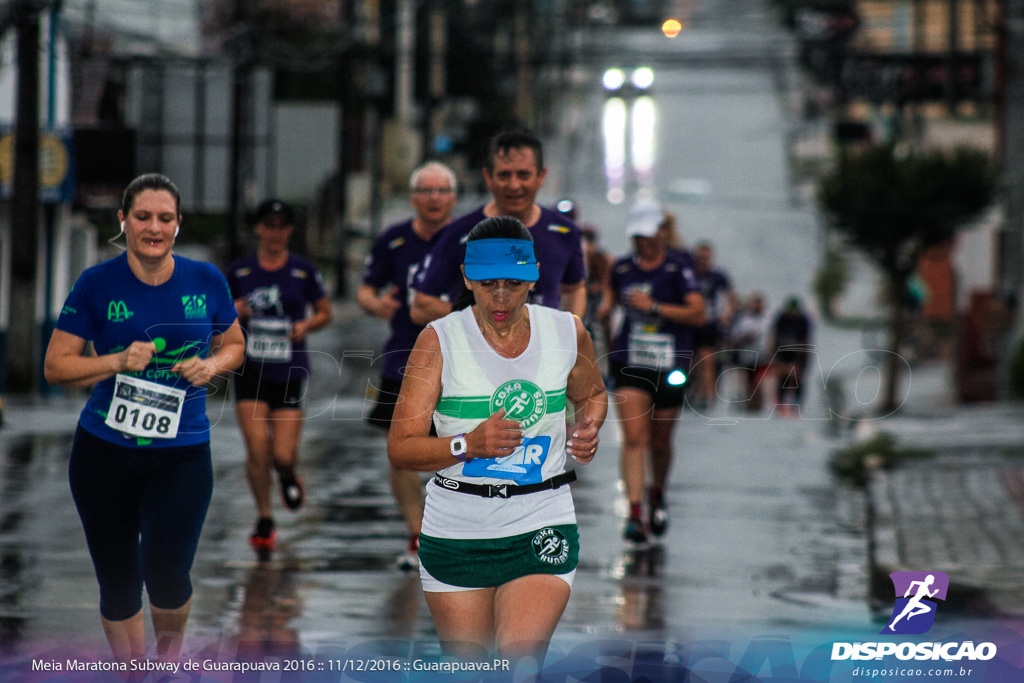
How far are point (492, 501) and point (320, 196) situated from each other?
3710 cm

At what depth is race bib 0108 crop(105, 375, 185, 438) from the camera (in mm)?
5707

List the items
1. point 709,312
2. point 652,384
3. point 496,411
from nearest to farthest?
point 496,411 < point 652,384 < point 709,312

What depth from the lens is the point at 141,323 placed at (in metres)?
5.75

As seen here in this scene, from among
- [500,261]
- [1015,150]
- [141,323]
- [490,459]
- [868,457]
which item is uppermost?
[1015,150]

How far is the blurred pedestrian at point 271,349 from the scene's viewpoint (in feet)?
31.4

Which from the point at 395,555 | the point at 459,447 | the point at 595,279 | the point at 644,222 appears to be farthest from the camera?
the point at 595,279

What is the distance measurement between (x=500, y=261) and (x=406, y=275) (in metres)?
4.13

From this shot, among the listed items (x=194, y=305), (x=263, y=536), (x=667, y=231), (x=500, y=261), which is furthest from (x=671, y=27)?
(x=500, y=261)

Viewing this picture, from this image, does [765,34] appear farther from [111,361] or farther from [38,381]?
[111,361]

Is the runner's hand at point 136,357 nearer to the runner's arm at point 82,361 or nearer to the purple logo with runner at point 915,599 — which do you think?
the runner's arm at point 82,361

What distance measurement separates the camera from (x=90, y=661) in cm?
594

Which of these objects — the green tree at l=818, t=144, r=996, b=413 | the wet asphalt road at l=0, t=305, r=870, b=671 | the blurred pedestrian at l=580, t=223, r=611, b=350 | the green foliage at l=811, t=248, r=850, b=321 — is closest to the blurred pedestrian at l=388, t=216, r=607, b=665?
the wet asphalt road at l=0, t=305, r=870, b=671

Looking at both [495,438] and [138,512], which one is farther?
[138,512]

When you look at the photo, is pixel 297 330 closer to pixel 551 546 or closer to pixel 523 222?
pixel 523 222
